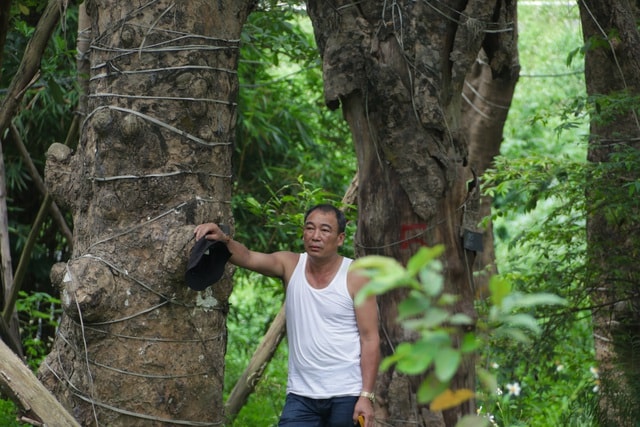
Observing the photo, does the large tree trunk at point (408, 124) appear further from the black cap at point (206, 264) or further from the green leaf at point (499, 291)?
the green leaf at point (499, 291)

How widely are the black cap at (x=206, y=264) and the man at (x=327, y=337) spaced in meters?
0.11

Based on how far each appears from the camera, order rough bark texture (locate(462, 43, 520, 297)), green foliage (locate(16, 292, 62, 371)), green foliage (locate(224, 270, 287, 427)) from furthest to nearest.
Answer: rough bark texture (locate(462, 43, 520, 297)) < green foliage (locate(16, 292, 62, 371)) < green foliage (locate(224, 270, 287, 427))

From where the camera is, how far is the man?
3.96 m

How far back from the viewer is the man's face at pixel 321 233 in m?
4.02

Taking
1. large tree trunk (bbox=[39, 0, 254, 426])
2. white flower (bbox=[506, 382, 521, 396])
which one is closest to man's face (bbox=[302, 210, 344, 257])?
large tree trunk (bbox=[39, 0, 254, 426])

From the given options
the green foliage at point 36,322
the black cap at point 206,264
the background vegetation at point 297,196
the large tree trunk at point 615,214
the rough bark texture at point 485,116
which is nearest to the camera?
the black cap at point 206,264

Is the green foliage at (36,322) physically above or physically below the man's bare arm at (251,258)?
below

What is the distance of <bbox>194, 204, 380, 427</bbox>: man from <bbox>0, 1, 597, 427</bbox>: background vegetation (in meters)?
1.05

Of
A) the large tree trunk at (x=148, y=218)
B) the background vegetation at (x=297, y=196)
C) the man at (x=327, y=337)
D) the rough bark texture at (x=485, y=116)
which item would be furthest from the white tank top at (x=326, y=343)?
the rough bark texture at (x=485, y=116)

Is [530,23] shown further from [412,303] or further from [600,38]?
[412,303]

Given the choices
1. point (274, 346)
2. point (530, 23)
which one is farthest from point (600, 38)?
point (530, 23)

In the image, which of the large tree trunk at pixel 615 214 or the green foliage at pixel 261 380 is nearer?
the large tree trunk at pixel 615 214

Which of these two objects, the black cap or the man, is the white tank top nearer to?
the man

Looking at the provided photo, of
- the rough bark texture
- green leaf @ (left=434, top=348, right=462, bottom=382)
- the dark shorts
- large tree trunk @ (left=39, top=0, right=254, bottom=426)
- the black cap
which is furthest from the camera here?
the rough bark texture
